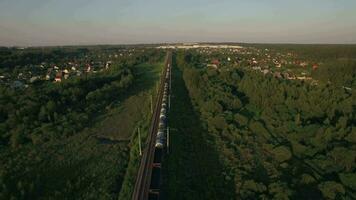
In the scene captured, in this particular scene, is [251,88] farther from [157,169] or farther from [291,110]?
[157,169]

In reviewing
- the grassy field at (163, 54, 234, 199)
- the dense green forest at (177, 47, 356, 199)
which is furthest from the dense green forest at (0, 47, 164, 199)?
the dense green forest at (177, 47, 356, 199)

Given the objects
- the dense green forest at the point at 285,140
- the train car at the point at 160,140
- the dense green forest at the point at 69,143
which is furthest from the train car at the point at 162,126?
the dense green forest at the point at 285,140

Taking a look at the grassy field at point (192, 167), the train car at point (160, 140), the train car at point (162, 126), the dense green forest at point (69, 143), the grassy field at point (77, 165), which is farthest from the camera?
the train car at point (162, 126)

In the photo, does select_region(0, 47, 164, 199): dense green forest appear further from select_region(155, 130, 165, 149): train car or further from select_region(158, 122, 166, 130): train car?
select_region(158, 122, 166, 130): train car

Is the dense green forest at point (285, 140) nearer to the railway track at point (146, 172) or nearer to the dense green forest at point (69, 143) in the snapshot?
the railway track at point (146, 172)

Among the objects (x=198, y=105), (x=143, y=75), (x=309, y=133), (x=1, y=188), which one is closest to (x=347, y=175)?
(x=309, y=133)

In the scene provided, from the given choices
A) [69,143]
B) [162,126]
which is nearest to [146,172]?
[162,126]

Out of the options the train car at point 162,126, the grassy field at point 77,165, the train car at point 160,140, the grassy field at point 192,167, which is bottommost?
the grassy field at point 77,165
